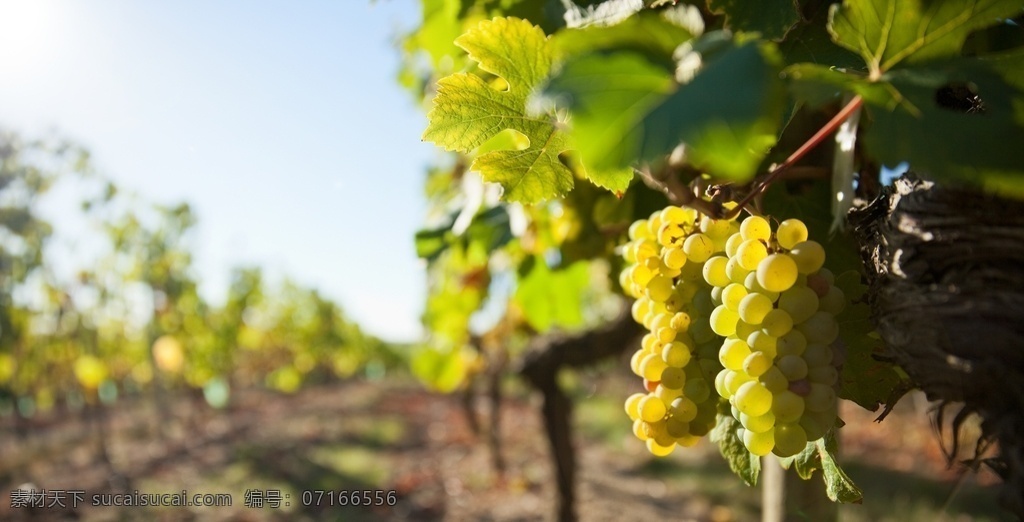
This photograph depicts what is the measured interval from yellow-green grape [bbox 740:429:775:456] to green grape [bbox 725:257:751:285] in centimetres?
16

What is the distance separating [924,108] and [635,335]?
285 centimetres

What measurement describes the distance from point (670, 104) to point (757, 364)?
357 millimetres

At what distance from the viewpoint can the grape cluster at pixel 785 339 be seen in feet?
2.30

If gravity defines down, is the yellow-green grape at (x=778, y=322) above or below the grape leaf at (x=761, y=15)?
below

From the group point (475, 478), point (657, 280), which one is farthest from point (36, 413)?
point (657, 280)

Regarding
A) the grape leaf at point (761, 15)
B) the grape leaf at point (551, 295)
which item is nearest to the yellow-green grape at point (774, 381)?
the grape leaf at point (761, 15)

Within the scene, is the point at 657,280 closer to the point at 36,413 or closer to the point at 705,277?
the point at 705,277

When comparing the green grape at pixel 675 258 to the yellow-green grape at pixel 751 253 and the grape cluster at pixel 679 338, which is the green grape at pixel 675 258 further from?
the yellow-green grape at pixel 751 253

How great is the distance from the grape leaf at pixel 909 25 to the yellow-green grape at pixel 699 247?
10.5 inches

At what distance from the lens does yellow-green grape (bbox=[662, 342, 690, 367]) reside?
836 mm

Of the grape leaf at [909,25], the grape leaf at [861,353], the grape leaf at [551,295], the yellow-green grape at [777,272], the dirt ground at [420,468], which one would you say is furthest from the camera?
the dirt ground at [420,468]

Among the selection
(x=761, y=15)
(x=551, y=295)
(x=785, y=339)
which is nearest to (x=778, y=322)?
(x=785, y=339)

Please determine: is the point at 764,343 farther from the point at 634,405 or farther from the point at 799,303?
the point at 634,405

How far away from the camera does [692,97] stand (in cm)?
46
